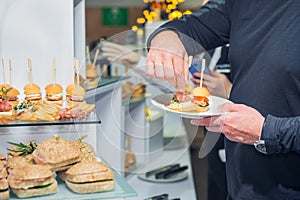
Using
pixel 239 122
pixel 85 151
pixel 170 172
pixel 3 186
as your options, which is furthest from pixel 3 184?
pixel 170 172

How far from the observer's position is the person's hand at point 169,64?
1174 millimetres

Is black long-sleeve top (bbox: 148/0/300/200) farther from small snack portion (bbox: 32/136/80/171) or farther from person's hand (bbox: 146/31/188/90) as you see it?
small snack portion (bbox: 32/136/80/171)

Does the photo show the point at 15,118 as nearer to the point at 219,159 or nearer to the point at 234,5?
the point at 234,5

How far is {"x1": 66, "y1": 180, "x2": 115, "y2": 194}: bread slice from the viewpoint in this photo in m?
0.98

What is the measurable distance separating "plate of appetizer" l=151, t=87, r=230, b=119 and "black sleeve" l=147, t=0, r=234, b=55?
0.28m

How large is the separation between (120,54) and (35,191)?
17.5 inches

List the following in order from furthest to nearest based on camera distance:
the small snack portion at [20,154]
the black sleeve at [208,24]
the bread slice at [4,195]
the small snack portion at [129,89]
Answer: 1. the small snack portion at [129,89]
2. the black sleeve at [208,24]
3. the small snack portion at [20,154]
4. the bread slice at [4,195]

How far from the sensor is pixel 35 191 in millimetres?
961

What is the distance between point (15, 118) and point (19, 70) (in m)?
0.18

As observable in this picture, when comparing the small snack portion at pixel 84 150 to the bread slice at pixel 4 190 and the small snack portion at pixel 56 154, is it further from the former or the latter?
the bread slice at pixel 4 190

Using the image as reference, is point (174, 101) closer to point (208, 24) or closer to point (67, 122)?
point (67, 122)

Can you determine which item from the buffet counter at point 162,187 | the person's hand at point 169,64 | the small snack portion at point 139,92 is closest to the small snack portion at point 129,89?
the small snack portion at point 139,92

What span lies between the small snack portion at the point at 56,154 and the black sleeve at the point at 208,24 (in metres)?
0.52

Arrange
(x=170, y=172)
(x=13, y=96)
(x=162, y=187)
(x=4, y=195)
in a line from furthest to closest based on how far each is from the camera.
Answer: (x=170, y=172) < (x=162, y=187) < (x=13, y=96) < (x=4, y=195)
